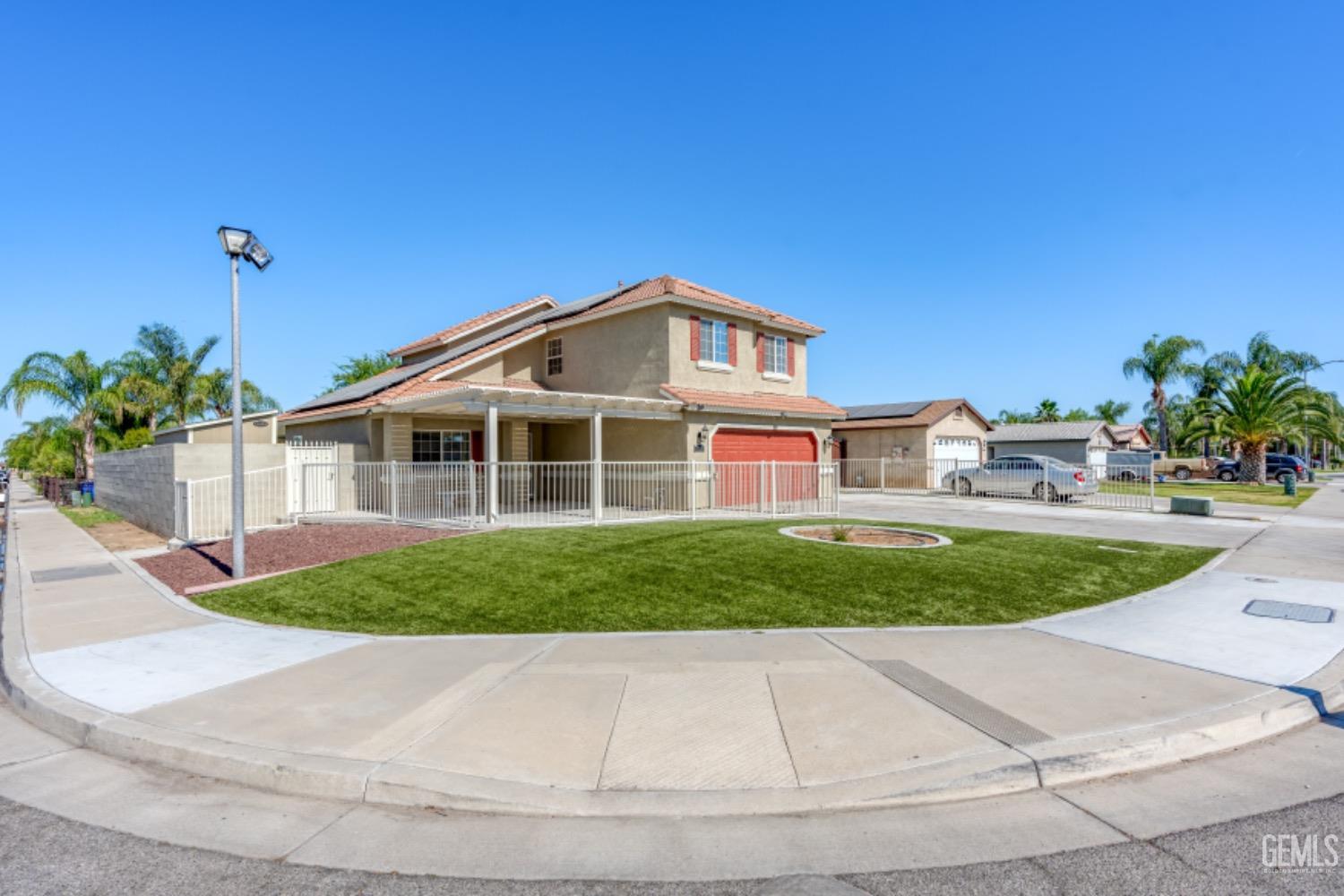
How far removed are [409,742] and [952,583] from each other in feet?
22.6

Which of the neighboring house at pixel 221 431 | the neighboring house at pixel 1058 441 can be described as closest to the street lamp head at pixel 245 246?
the neighboring house at pixel 221 431

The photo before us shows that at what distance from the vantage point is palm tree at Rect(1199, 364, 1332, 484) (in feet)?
101

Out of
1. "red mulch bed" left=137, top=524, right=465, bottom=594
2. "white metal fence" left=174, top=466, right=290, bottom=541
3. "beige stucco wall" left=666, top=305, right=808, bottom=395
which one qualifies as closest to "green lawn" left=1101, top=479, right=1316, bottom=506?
"beige stucco wall" left=666, top=305, right=808, bottom=395

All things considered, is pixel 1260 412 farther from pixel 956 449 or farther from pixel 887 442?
pixel 887 442

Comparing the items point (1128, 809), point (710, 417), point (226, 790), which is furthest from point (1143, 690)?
point (710, 417)

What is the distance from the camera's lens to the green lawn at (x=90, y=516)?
20.4 metres

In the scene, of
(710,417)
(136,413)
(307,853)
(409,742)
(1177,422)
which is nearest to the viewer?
(307,853)

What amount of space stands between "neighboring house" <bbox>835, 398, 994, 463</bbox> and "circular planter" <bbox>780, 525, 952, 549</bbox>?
62.3 feet

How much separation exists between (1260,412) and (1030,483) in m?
16.1

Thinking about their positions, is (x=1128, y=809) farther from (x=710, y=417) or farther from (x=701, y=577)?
(x=710, y=417)

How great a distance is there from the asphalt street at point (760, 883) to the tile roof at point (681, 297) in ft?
54.5

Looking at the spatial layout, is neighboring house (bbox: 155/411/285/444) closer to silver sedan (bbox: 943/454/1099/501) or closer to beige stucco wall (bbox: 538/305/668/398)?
beige stucco wall (bbox: 538/305/668/398)

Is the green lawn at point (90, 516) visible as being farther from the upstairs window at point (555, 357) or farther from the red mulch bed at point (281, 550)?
the upstairs window at point (555, 357)

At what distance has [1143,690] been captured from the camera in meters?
5.00
